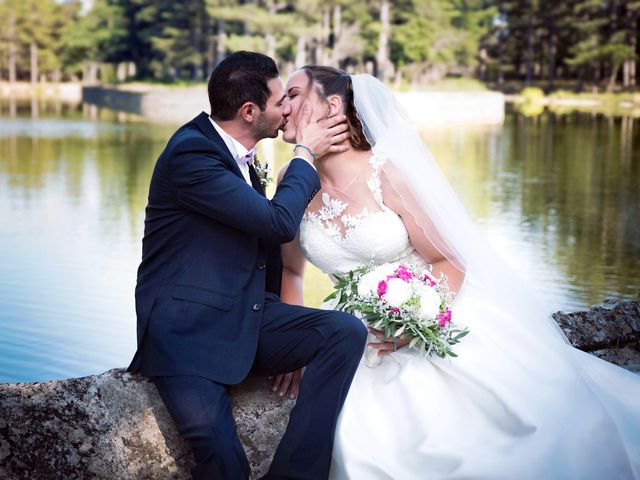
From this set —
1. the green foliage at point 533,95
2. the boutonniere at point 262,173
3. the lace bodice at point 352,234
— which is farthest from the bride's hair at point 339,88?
the green foliage at point 533,95

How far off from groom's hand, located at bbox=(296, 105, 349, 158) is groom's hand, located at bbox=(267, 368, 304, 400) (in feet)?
2.54

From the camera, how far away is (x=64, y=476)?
261cm

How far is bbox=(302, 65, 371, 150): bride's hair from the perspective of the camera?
3.40 m

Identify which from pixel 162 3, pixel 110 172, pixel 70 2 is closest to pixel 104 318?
pixel 110 172

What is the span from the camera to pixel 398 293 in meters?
2.92

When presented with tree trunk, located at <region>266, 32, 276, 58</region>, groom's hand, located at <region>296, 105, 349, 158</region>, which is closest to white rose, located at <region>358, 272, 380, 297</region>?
groom's hand, located at <region>296, 105, 349, 158</region>

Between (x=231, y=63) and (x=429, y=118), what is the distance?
31.1m

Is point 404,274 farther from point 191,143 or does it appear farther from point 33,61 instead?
point 33,61

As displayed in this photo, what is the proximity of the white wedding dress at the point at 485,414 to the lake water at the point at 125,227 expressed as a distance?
3.36m

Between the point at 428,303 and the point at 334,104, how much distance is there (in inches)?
36.3

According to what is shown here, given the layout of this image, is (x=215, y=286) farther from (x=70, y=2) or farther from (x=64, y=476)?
(x=70, y=2)

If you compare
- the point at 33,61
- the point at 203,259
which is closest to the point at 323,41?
the point at 33,61

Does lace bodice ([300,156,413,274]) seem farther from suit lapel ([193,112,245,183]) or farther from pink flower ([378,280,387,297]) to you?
suit lapel ([193,112,245,183])

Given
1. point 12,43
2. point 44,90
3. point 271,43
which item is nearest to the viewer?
point 271,43
